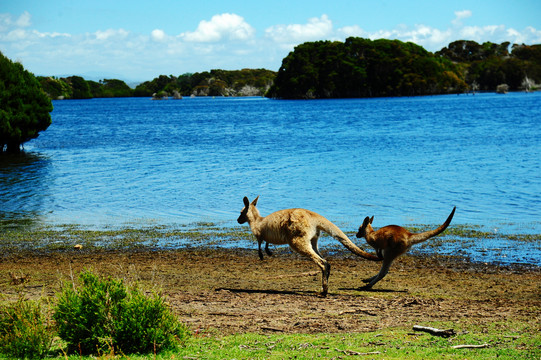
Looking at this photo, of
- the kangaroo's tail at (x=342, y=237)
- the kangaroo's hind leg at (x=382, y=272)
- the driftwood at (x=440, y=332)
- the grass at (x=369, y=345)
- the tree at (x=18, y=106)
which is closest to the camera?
the grass at (x=369, y=345)

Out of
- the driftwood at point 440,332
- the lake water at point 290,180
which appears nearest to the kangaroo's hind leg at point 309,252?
the driftwood at point 440,332

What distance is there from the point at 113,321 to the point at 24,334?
3.12ft

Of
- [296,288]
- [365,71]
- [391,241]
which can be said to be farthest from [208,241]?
[365,71]

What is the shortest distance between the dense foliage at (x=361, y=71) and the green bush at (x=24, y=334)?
163645mm

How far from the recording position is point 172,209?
2045 centimetres

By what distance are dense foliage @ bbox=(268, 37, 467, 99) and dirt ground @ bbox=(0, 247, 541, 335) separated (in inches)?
6200

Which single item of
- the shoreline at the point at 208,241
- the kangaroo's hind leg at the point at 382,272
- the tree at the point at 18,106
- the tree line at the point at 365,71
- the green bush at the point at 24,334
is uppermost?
the tree line at the point at 365,71

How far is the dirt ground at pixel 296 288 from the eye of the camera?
7738mm

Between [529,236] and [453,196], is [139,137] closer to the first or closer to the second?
[453,196]

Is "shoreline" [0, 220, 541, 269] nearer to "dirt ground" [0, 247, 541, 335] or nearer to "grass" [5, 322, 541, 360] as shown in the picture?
"dirt ground" [0, 247, 541, 335]

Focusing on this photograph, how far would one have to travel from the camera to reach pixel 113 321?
6.21m

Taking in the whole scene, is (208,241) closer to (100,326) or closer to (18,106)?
(100,326)

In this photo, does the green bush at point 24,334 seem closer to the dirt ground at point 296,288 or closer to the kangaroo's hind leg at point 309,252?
the dirt ground at point 296,288

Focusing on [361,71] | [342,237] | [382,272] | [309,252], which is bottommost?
[382,272]
